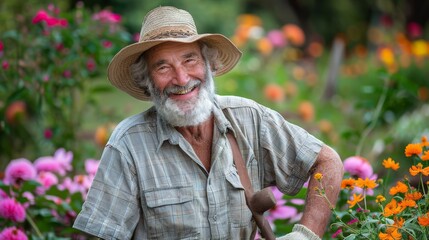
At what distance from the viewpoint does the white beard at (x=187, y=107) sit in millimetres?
2771

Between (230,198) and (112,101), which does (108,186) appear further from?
(112,101)

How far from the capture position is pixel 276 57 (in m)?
8.63


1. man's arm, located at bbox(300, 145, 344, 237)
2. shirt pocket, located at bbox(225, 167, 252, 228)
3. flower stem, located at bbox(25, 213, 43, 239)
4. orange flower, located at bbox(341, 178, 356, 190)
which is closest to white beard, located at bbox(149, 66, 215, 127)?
shirt pocket, located at bbox(225, 167, 252, 228)

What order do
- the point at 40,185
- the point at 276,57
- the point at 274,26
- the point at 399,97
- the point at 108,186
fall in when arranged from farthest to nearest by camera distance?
the point at 274,26, the point at 276,57, the point at 399,97, the point at 40,185, the point at 108,186

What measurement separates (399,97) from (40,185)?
2.10m

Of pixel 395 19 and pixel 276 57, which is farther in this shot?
pixel 395 19

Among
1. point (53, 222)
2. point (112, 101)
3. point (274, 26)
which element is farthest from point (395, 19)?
point (53, 222)

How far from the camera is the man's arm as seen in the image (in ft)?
9.12

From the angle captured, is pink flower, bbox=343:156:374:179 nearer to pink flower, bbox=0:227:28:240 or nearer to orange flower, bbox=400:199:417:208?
orange flower, bbox=400:199:417:208

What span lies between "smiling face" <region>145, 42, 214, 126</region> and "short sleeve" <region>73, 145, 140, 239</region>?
0.82ft

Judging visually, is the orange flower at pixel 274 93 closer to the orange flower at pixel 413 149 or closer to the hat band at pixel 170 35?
the hat band at pixel 170 35

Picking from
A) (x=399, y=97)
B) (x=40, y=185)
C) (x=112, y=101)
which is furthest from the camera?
(x=112, y=101)

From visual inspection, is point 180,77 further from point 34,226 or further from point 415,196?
point 34,226

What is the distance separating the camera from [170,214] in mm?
2717
